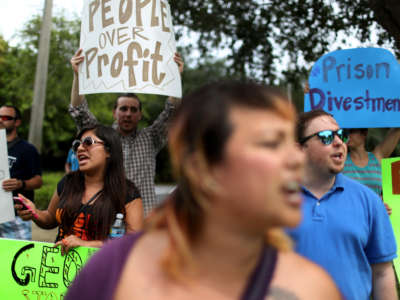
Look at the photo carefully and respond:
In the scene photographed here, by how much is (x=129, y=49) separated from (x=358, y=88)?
72.5 inches

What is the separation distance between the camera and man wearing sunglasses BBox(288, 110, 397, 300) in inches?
78.2

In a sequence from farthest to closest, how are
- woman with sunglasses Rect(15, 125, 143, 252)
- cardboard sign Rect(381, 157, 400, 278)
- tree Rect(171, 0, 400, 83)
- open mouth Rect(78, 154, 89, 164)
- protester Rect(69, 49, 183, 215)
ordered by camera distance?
tree Rect(171, 0, 400, 83) < protester Rect(69, 49, 183, 215) < cardboard sign Rect(381, 157, 400, 278) < open mouth Rect(78, 154, 89, 164) < woman with sunglasses Rect(15, 125, 143, 252)

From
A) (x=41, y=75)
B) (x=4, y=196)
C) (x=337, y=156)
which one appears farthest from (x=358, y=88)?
(x=41, y=75)

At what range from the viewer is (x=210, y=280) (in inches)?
38.0

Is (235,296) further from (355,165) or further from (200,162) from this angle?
(355,165)

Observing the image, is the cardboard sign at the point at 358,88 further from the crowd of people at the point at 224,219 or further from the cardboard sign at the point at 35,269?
the crowd of people at the point at 224,219

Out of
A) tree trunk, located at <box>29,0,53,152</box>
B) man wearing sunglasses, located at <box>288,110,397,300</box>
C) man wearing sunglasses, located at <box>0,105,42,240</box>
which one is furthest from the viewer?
tree trunk, located at <box>29,0,53,152</box>

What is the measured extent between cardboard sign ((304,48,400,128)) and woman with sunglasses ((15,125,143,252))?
160cm

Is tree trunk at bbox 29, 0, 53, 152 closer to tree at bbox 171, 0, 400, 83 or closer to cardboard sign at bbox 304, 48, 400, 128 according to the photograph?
tree at bbox 171, 0, 400, 83

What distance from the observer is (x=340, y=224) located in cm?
204

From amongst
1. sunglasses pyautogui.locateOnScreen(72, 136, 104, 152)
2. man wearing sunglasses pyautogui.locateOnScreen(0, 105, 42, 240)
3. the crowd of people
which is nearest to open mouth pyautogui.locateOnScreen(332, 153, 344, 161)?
the crowd of people

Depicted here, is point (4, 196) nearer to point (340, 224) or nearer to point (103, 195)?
→ point (103, 195)

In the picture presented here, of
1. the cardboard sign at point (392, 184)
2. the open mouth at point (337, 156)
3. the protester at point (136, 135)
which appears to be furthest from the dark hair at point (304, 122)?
the protester at point (136, 135)

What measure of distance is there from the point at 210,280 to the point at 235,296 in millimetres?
63
